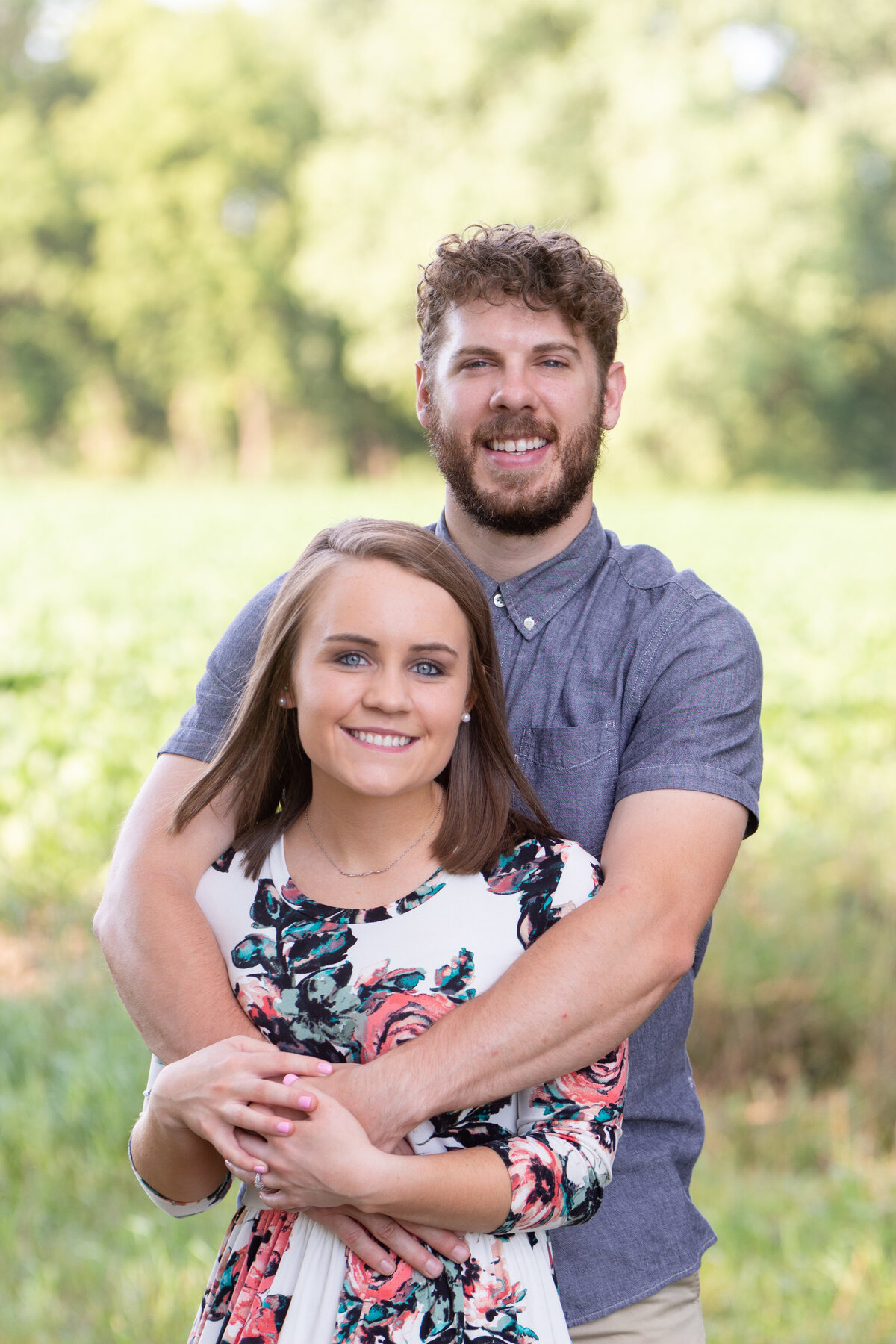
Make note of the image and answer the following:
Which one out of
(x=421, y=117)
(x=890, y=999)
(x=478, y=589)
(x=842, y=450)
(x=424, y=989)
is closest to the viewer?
(x=424, y=989)

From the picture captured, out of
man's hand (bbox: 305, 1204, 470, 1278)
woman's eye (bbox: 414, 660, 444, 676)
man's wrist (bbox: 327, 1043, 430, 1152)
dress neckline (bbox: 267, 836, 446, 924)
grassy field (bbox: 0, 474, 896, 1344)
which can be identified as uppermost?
woman's eye (bbox: 414, 660, 444, 676)

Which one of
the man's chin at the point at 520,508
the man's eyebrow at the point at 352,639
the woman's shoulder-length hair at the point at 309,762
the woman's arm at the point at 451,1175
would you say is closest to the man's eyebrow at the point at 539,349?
the man's chin at the point at 520,508

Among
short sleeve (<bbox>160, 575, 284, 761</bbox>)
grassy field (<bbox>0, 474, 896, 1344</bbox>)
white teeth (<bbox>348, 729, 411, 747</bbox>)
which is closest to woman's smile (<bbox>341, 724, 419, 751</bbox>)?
white teeth (<bbox>348, 729, 411, 747</bbox>)

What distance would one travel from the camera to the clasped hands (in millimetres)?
1868

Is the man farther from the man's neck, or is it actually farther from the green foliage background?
the green foliage background

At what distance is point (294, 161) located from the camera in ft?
173

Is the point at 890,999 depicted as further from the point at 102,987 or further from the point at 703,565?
the point at 703,565

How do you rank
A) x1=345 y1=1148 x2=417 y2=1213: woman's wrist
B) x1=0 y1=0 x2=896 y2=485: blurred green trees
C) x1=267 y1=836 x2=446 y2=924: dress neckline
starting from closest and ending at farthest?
x1=345 y1=1148 x2=417 y2=1213: woman's wrist < x1=267 y1=836 x2=446 y2=924: dress neckline < x1=0 y1=0 x2=896 y2=485: blurred green trees

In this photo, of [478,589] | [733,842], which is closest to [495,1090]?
[733,842]

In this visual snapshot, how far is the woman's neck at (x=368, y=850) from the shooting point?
2158 millimetres

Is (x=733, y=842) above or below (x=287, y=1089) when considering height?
above

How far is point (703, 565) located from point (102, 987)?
1229 cm

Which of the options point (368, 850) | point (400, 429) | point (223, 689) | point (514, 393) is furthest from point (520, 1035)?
point (400, 429)

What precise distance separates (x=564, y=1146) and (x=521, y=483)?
116cm
